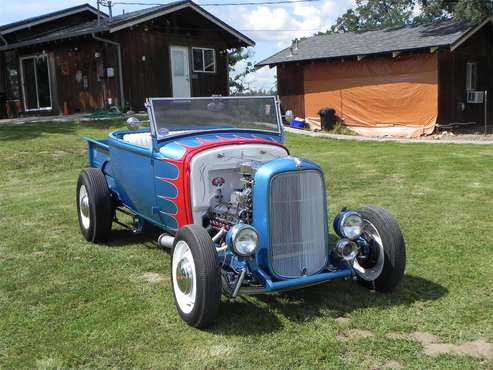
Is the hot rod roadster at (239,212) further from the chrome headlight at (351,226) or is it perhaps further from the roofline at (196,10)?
the roofline at (196,10)

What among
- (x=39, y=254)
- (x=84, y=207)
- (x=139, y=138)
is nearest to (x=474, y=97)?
(x=139, y=138)

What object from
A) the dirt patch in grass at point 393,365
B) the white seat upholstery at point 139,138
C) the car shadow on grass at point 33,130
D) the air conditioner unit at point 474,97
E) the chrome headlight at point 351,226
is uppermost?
the air conditioner unit at point 474,97

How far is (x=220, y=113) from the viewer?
18.2 feet

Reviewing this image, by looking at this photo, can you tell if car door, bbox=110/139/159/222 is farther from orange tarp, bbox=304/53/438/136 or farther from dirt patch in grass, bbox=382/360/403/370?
orange tarp, bbox=304/53/438/136

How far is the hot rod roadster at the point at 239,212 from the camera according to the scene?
402cm

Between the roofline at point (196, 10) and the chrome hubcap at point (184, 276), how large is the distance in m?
14.2

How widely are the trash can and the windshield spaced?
13.3 metres

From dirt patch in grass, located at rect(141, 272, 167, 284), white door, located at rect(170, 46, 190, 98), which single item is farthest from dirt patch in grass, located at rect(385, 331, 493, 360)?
white door, located at rect(170, 46, 190, 98)

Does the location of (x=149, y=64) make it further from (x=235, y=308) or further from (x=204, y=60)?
(x=235, y=308)

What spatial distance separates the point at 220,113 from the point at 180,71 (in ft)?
49.0

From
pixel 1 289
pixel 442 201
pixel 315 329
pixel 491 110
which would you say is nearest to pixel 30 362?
pixel 1 289

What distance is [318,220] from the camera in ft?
14.2

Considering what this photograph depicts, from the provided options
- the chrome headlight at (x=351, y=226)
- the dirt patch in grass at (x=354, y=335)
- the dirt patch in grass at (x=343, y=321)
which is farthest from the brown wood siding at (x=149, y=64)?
the dirt patch in grass at (x=354, y=335)

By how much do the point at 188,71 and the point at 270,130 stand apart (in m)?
15.1
